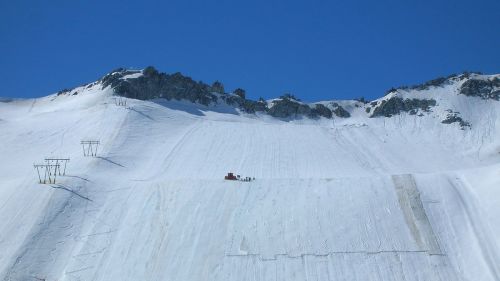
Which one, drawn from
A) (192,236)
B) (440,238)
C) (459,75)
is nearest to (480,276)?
(440,238)

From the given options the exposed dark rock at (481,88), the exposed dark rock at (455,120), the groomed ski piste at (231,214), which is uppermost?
the exposed dark rock at (481,88)

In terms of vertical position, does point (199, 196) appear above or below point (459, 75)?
below

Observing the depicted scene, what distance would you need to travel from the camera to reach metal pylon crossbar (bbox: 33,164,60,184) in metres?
46.6

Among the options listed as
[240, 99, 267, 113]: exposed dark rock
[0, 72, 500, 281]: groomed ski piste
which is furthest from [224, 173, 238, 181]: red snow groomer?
[240, 99, 267, 113]: exposed dark rock

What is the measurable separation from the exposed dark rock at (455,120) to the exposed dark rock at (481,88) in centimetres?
791

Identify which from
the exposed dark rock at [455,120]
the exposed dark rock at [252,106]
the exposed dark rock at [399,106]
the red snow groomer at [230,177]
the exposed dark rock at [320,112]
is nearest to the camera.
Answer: the red snow groomer at [230,177]

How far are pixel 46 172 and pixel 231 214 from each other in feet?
52.5

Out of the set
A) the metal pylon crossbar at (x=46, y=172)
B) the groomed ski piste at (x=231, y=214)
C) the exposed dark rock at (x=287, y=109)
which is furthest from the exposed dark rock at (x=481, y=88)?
the metal pylon crossbar at (x=46, y=172)

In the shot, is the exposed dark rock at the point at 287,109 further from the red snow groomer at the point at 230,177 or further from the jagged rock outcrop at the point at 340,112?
the red snow groomer at the point at 230,177

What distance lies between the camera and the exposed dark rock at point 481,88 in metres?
88.8

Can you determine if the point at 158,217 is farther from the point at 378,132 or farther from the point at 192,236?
the point at 378,132

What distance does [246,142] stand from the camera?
66.6m

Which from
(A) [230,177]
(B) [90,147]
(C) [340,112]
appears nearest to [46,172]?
(B) [90,147]

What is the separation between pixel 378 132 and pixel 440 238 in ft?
131
